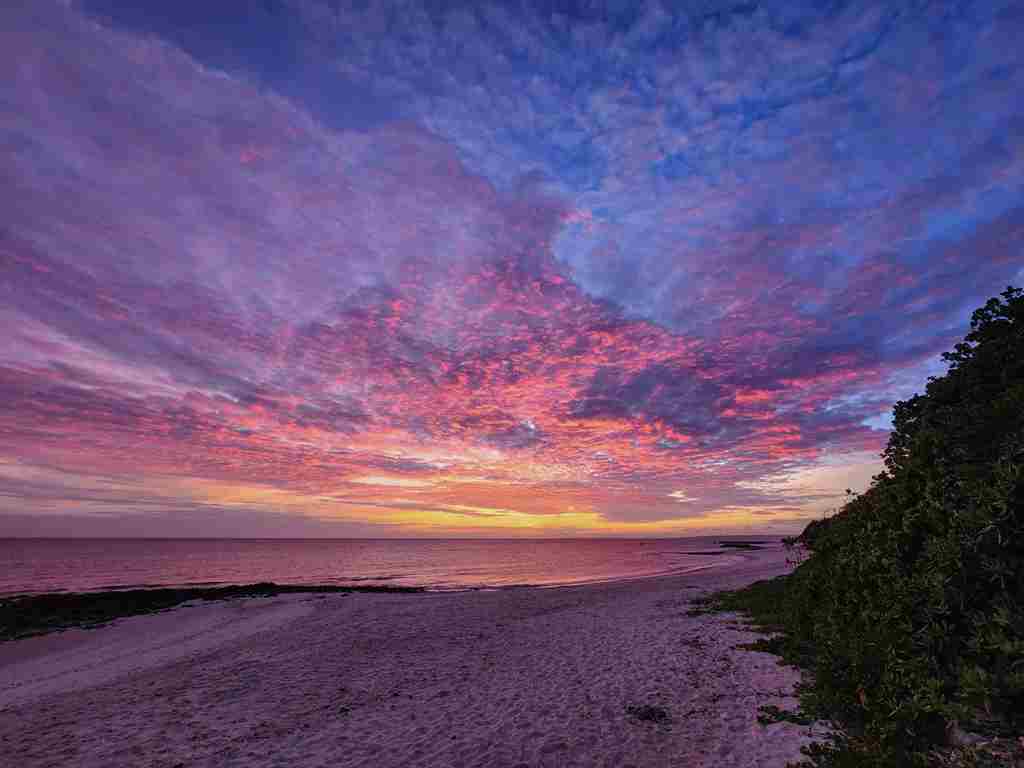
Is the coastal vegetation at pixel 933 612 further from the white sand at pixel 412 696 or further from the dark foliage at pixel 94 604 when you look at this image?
the dark foliage at pixel 94 604

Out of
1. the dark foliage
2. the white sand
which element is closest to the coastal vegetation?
the white sand

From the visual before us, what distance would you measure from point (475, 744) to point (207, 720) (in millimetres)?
7540

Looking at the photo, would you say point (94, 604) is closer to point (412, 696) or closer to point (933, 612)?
point (412, 696)

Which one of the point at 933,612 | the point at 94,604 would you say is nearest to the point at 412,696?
the point at 933,612

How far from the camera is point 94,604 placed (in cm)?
4203

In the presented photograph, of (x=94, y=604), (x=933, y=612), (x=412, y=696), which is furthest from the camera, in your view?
(x=94, y=604)

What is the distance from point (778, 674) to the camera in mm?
13398

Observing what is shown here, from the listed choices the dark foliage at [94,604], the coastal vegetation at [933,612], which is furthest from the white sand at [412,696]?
the dark foliage at [94,604]

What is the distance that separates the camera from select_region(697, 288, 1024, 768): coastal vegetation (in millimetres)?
5449

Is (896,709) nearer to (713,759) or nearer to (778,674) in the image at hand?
(713,759)

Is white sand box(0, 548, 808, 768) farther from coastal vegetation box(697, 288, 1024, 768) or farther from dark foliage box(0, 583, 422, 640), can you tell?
dark foliage box(0, 583, 422, 640)

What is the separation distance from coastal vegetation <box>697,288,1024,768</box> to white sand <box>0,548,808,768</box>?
1827 mm

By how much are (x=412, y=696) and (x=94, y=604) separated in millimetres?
43234

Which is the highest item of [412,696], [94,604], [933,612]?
[933,612]
